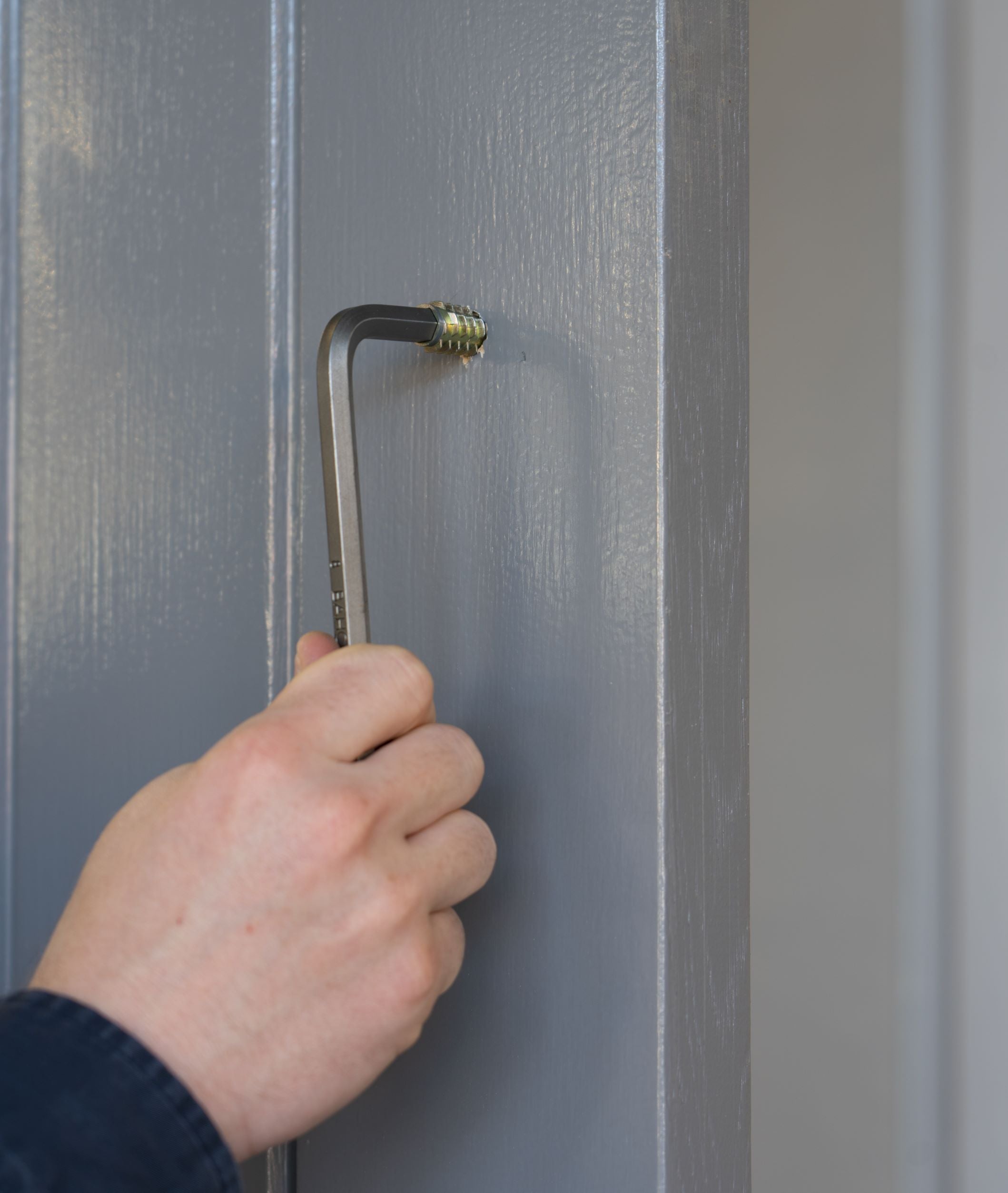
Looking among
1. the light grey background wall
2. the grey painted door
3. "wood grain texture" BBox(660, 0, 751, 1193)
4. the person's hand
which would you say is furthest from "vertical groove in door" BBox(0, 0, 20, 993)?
the light grey background wall

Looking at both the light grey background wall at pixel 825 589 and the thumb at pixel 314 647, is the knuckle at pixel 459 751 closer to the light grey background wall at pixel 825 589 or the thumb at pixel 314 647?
the thumb at pixel 314 647

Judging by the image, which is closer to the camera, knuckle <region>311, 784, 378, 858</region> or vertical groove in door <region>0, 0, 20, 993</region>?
knuckle <region>311, 784, 378, 858</region>

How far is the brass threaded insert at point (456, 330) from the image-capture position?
0.28 metres

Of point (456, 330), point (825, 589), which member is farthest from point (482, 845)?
point (825, 589)

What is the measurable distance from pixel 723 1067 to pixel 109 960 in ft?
0.52

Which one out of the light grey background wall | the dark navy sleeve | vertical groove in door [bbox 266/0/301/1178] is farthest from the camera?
the light grey background wall

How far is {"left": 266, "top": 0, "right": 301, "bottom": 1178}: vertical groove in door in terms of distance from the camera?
12.9 inches

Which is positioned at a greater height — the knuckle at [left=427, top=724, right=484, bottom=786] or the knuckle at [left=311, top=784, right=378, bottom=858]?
the knuckle at [left=427, top=724, right=484, bottom=786]

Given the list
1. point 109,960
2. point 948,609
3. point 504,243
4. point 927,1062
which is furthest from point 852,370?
point 109,960

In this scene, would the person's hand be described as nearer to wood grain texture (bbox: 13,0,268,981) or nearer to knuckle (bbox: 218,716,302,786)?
knuckle (bbox: 218,716,302,786)

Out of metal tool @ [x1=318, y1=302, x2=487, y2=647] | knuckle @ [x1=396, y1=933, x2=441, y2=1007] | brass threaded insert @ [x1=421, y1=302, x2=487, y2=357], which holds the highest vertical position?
brass threaded insert @ [x1=421, y1=302, x2=487, y2=357]

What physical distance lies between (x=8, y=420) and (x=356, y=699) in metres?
0.20

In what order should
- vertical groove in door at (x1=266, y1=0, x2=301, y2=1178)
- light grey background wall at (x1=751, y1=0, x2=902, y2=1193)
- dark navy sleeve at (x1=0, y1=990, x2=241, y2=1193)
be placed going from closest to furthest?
dark navy sleeve at (x1=0, y1=990, x2=241, y2=1193) < vertical groove in door at (x1=266, y1=0, x2=301, y2=1178) < light grey background wall at (x1=751, y1=0, x2=902, y2=1193)

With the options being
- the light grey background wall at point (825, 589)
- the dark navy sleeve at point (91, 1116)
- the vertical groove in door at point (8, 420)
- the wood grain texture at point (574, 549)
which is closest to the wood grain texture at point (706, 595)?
the wood grain texture at point (574, 549)
